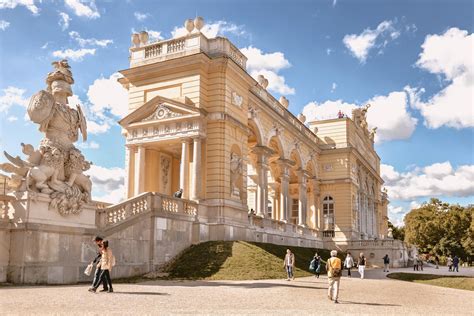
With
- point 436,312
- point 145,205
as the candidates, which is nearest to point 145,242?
point 145,205

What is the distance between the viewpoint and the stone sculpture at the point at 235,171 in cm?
2728

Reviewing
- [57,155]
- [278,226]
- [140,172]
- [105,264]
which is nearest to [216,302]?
[105,264]

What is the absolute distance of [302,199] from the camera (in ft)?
134

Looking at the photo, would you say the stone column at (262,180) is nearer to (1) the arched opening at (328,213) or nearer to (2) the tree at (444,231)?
(1) the arched opening at (328,213)

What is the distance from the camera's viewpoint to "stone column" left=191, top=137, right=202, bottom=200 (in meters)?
25.7

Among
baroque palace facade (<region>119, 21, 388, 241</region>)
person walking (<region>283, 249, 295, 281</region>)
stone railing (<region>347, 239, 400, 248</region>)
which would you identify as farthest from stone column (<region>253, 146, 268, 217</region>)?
stone railing (<region>347, 239, 400, 248</region>)

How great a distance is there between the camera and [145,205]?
20125mm

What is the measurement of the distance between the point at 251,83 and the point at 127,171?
28.0ft

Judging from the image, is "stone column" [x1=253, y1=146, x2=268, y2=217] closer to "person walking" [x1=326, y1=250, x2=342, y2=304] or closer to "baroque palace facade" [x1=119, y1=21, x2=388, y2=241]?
"baroque palace facade" [x1=119, y1=21, x2=388, y2=241]

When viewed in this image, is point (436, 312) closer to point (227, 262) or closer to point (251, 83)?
point (227, 262)

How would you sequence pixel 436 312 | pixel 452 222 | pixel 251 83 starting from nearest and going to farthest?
pixel 436 312
pixel 251 83
pixel 452 222

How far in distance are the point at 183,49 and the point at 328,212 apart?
80.2 ft

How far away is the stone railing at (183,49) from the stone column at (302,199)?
1474 centimetres

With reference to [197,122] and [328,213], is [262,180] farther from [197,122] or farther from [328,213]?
[328,213]
